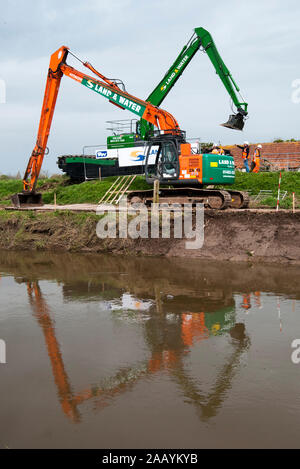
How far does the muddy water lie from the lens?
4.38 meters

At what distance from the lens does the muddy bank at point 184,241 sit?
43.7 ft

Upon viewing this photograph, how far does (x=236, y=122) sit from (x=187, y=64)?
399 cm

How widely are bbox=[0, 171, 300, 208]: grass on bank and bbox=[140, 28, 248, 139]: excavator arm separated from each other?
3134 millimetres

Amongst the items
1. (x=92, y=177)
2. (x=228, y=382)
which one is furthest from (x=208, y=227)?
(x=92, y=177)

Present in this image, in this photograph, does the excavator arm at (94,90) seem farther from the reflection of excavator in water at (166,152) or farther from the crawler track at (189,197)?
the crawler track at (189,197)

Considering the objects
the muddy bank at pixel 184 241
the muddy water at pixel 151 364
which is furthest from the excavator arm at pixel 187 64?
the muddy water at pixel 151 364

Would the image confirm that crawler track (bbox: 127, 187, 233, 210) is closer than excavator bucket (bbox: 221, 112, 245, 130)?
Yes

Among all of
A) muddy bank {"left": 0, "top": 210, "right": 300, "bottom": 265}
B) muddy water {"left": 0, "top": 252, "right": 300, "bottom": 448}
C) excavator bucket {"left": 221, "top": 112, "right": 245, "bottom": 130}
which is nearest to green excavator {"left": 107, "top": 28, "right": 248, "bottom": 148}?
excavator bucket {"left": 221, "top": 112, "right": 245, "bottom": 130}

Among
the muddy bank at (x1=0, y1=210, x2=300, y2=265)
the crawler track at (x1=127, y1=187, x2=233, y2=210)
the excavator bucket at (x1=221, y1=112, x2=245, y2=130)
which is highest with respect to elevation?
the excavator bucket at (x1=221, y1=112, x2=245, y2=130)

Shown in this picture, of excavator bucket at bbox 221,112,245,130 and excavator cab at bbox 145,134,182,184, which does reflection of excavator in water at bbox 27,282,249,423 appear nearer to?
excavator cab at bbox 145,134,182,184

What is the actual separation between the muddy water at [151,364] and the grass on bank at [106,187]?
320 inches

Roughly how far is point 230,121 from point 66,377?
13.9 m

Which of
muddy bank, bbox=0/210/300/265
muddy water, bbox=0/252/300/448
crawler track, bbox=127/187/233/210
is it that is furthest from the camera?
crawler track, bbox=127/187/233/210

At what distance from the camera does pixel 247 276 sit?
11.5 meters
